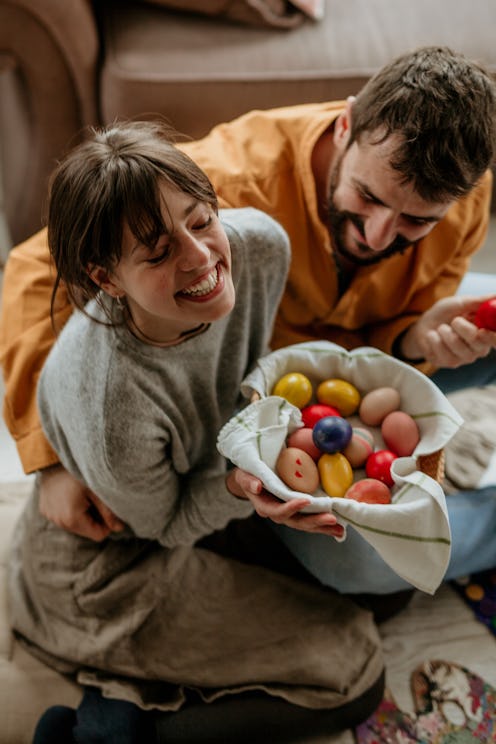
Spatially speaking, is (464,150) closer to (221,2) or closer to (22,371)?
(22,371)

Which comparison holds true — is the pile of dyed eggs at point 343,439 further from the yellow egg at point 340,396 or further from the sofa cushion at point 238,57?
the sofa cushion at point 238,57

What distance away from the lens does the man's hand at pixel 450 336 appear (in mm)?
812

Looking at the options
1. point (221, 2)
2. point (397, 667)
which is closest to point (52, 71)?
point (221, 2)

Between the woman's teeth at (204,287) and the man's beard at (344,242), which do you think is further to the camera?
the man's beard at (344,242)

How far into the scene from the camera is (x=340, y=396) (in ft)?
2.51

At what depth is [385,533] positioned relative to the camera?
64 cm

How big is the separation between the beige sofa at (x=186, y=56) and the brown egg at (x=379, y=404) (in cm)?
65

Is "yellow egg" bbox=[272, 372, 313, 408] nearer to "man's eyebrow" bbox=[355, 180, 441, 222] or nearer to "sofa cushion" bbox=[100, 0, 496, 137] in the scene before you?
"man's eyebrow" bbox=[355, 180, 441, 222]

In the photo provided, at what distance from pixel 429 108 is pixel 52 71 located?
80cm

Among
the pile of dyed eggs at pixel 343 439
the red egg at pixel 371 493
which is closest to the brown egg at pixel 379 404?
the pile of dyed eggs at pixel 343 439

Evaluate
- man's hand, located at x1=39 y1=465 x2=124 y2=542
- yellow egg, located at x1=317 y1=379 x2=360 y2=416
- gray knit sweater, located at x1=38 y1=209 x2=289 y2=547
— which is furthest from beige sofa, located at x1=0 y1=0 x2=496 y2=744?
yellow egg, located at x1=317 y1=379 x2=360 y2=416

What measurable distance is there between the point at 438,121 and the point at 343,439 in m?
0.35

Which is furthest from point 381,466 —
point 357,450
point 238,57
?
point 238,57

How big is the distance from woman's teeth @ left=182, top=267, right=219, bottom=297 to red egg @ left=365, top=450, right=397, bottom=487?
25cm
